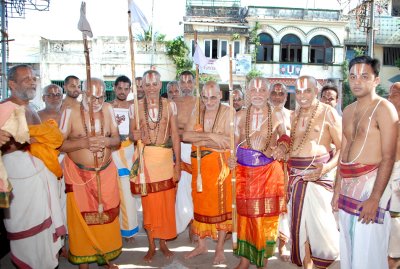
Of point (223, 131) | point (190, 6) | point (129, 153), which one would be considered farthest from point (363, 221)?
point (190, 6)

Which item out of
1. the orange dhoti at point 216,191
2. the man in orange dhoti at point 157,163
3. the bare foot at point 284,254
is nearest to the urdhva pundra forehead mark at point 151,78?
the man in orange dhoti at point 157,163

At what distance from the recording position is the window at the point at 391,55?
24875 millimetres

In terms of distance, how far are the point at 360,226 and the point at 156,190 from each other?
2.58m

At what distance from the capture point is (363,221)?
10.4ft

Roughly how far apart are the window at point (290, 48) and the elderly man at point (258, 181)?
67.3 feet

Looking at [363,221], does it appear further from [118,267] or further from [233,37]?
[233,37]

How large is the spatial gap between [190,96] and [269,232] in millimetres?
2765

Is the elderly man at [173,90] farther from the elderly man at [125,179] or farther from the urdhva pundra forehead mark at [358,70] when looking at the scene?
the urdhva pundra forehead mark at [358,70]

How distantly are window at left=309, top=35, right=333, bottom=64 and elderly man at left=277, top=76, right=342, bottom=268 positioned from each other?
70.4 feet

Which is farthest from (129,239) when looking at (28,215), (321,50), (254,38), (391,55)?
(391,55)

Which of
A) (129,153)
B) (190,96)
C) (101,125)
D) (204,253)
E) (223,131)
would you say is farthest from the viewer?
(190,96)

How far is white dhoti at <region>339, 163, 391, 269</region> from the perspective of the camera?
315 centimetres

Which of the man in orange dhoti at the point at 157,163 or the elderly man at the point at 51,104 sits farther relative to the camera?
the elderly man at the point at 51,104

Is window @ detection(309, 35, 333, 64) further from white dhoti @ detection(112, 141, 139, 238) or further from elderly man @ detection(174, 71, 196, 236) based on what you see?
white dhoti @ detection(112, 141, 139, 238)
